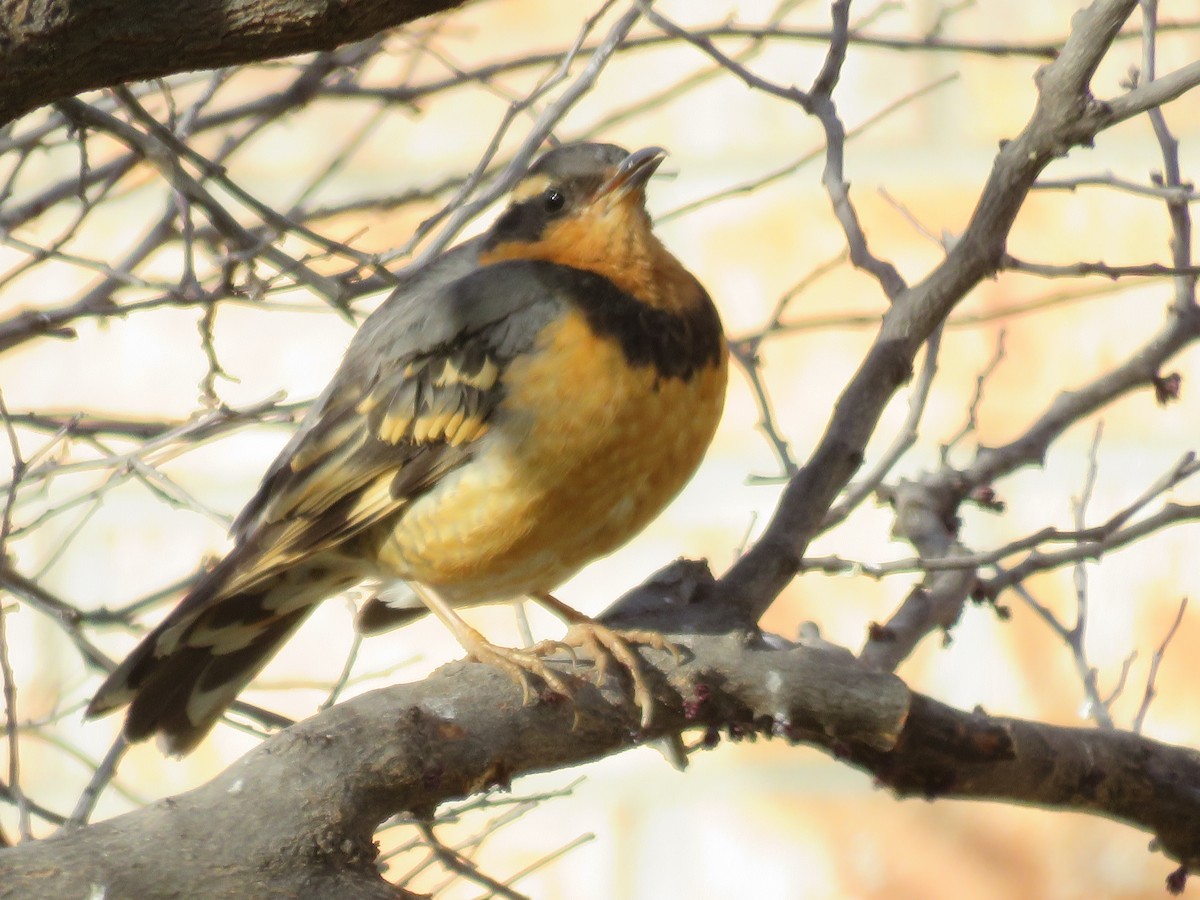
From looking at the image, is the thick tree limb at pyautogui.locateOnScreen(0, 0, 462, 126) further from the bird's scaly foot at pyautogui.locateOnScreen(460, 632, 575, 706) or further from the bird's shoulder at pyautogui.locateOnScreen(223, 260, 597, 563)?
the bird's shoulder at pyautogui.locateOnScreen(223, 260, 597, 563)

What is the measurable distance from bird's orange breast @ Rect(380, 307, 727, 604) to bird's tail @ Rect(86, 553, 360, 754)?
0.36m

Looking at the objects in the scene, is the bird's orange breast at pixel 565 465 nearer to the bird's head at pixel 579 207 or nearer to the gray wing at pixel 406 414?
the gray wing at pixel 406 414

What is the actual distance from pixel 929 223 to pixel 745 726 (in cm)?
223

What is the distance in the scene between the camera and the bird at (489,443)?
2684 millimetres

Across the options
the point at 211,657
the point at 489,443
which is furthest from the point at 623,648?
the point at 211,657

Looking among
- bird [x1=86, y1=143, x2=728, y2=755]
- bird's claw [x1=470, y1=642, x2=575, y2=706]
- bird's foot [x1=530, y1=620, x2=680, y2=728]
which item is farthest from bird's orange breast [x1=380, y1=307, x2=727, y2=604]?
bird's claw [x1=470, y1=642, x2=575, y2=706]

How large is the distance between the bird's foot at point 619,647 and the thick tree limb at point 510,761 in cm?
3

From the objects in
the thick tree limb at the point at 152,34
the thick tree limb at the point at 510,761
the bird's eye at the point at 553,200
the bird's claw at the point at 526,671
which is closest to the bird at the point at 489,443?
the bird's eye at the point at 553,200

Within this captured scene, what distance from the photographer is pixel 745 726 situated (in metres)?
2.22

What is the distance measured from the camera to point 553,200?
311cm

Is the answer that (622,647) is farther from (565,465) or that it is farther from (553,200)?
(553,200)

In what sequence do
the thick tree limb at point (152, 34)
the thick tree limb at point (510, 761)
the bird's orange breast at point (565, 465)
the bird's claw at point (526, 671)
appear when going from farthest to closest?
the bird's orange breast at point (565, 465) → the bird's claw at point (526, 671) → the thick tree limb at point (510, 761) → the thick tree limb at point (152, 34)

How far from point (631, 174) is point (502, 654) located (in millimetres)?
1051

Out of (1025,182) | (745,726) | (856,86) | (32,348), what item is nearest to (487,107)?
(856,86)
